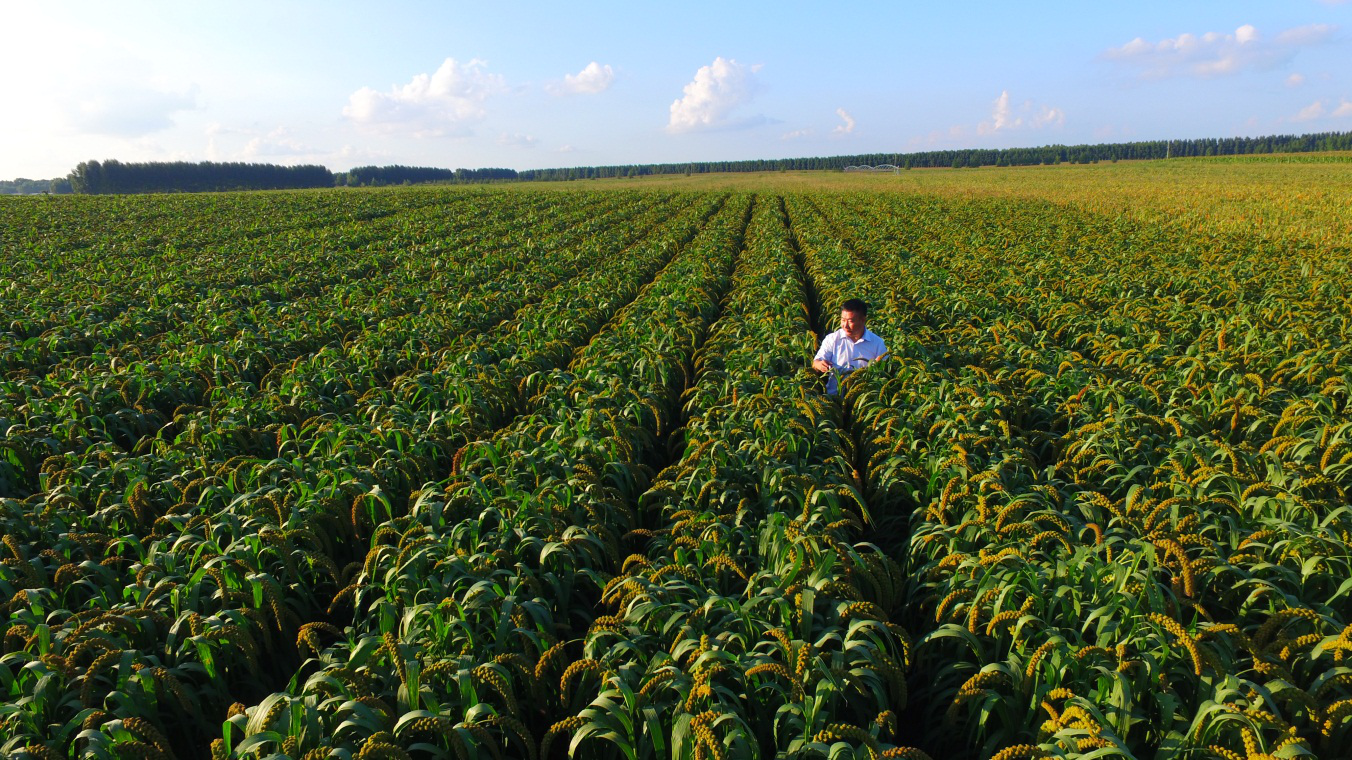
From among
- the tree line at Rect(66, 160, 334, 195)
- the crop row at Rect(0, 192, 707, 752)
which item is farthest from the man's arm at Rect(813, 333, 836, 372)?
the tree line at Rect(66, 160, 334, 195)

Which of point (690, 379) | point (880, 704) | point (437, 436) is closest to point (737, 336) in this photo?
point (690, 379)

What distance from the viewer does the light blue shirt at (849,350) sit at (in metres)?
8.34

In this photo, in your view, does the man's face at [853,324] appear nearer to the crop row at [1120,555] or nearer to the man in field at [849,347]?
the man in field at [849,347]

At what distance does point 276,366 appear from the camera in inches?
366

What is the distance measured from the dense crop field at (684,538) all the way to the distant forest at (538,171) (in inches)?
4491

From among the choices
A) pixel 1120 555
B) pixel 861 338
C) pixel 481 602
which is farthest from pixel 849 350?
pixel 481 602

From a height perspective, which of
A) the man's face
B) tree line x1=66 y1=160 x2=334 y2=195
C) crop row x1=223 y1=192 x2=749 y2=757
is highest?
tree line x1=66 y1=160 x2=334 y2=195

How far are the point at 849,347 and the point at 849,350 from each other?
38mm

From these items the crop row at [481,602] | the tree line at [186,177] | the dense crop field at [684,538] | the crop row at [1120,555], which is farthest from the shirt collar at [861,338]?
the tree line at [186,177]

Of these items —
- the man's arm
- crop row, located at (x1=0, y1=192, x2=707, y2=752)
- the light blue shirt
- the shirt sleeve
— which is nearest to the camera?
crop row, located at (x1=0, y1=192, x2=707, y2=752)

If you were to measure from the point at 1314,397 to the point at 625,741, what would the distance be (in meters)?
7.36

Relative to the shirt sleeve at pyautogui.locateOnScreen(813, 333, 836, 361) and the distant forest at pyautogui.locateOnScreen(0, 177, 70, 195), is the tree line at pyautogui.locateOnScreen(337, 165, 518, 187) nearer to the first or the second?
the distant forest at pyautogui.locateOnScreen(0, 177, 70, 195)

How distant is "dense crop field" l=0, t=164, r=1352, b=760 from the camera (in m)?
2.89

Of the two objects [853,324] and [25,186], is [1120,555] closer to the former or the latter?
[853,324]
